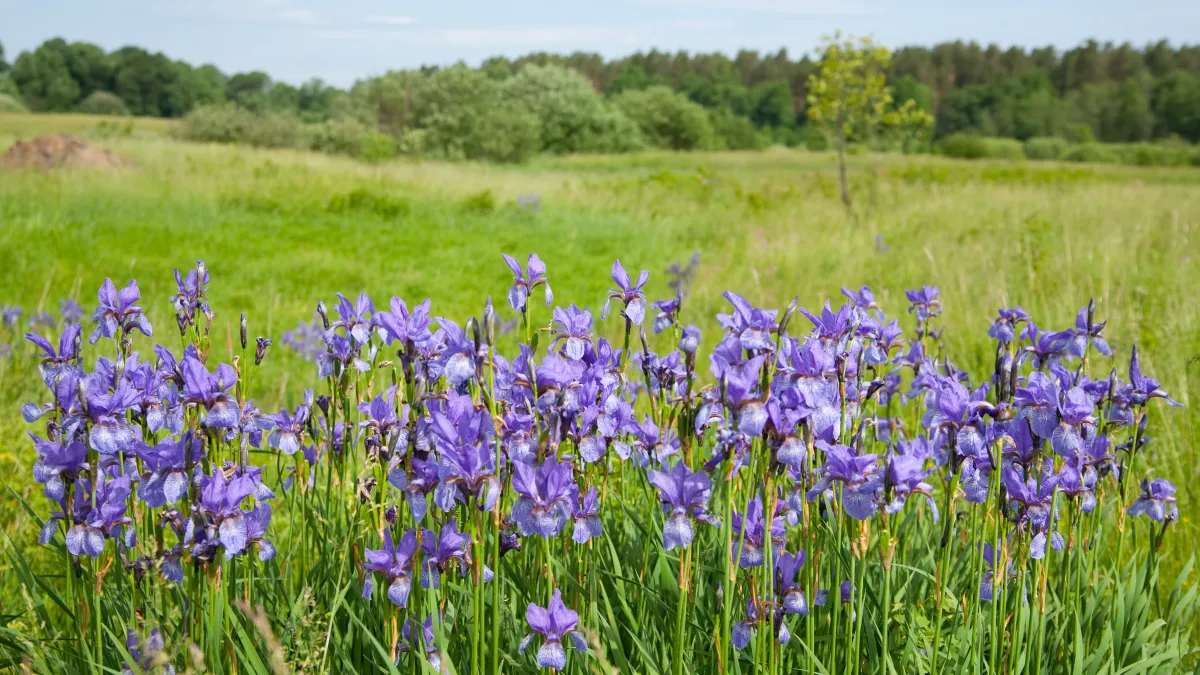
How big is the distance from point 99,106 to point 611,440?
84.7 metres

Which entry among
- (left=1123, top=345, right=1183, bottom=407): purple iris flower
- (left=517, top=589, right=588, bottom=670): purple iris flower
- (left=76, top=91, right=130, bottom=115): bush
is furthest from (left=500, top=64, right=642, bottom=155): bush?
(left=517, top=589, right=588, bottom=670): purple iris flower

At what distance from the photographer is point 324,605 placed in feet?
6.61

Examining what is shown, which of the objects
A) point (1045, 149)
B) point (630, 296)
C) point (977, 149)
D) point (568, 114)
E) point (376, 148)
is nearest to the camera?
point (630, 296)

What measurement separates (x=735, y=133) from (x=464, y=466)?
6566 cm

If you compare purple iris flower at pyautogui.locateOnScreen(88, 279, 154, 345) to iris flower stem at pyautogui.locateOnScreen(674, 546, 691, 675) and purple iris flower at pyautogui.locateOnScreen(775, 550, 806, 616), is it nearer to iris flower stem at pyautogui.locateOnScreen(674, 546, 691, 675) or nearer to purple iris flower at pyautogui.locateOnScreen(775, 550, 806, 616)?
iris flower stem at pyautogui.locateOnScreen(674, 546, 691, 675)

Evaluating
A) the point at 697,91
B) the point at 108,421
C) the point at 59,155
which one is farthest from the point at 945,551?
the point at 697,91

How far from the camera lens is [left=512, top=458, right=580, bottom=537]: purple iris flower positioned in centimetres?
132

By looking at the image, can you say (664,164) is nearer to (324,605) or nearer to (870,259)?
(870,259)

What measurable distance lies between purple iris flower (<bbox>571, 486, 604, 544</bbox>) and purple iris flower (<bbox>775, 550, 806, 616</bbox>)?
→ 1.20 ft

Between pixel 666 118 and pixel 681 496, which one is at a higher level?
pixel 666 118

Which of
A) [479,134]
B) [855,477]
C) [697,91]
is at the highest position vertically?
[697,91]

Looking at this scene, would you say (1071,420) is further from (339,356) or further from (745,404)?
(339,356)

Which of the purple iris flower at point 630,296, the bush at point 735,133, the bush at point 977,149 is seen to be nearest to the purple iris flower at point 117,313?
the purple iris flower at point 630,296

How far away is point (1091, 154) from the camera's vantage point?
145 feet
